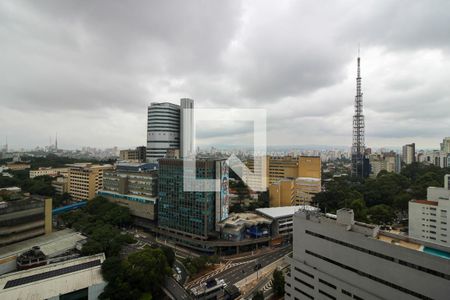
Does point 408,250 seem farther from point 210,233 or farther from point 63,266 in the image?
point 63,266

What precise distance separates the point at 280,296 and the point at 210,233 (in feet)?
13.6

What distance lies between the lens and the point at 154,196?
514 inches

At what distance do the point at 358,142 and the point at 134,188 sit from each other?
2239 cm

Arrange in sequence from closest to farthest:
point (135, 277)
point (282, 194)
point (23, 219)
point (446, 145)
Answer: point (135, 277)
point (23, 219)
point (282, 194)
point (446, 145)

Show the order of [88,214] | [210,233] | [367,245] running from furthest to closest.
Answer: [88,214], [210,233], [367,245]

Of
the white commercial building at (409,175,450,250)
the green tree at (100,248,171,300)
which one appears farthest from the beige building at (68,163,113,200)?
the white commercial building at (409,175,450,250)

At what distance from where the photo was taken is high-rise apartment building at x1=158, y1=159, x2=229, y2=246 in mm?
10508

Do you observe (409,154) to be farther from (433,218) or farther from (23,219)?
(23,219)

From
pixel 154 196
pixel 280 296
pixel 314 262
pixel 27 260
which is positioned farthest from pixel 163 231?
pixel 314 262

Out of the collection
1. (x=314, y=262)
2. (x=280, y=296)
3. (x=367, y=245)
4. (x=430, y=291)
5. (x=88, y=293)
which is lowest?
(x=280, y=296)

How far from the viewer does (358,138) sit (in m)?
24.2

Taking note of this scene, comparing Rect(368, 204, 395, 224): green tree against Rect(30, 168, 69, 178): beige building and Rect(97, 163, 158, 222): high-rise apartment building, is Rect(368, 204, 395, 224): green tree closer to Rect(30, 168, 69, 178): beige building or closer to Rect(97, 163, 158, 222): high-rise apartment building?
Rect(97, 163, 158, 222): high-rise apartment building

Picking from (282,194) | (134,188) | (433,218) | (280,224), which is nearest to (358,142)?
(282,194)

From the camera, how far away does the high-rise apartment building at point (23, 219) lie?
8.84m
